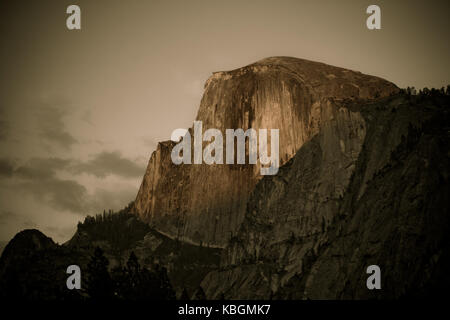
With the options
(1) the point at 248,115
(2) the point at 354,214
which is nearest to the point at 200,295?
(2) the point at 354,214

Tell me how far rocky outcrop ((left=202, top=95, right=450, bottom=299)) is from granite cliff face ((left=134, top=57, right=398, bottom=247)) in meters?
14.2

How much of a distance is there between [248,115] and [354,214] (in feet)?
206

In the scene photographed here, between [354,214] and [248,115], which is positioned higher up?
[248,115]

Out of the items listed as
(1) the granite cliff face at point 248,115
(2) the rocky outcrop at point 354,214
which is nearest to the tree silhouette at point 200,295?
(2) the rocky outcrop at point 354,214

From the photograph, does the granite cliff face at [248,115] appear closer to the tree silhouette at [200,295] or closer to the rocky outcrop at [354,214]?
the rocky outcrop at [354,214]

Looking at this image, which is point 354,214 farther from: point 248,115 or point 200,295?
point 248,115

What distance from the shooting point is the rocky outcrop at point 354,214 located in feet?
343

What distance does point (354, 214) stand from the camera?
125 m

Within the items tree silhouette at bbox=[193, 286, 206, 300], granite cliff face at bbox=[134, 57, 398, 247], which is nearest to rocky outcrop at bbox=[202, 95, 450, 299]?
tree silhouette at bbox=[193, 286, 206, 300]

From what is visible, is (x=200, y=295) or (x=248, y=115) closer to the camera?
(x=200, y=295)

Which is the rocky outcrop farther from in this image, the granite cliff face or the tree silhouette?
the granite cliff face

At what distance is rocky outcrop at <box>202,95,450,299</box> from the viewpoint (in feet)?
343

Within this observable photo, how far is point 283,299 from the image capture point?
126875mm
